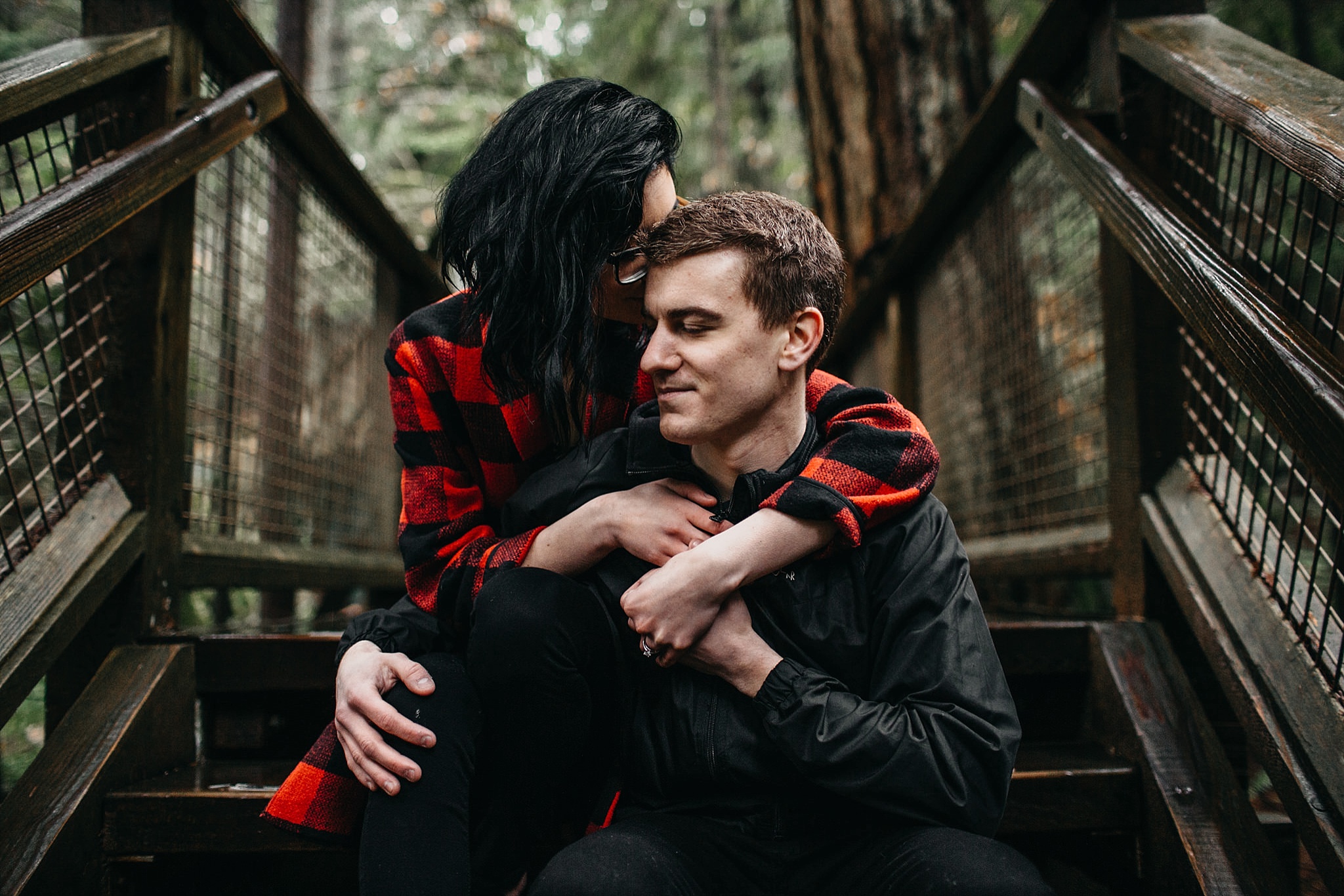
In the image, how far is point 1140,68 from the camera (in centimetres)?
188

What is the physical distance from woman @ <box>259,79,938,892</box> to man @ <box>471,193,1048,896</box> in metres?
0.06

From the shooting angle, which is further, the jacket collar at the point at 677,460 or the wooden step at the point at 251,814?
the wooden step at the point at 251,814

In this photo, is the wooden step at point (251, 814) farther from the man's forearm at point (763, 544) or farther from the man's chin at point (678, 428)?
the man's chin at point (678, 428)

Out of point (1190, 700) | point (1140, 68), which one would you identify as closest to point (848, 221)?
point (1140, 68)

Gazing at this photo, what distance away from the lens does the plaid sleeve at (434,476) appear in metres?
A: 1.49

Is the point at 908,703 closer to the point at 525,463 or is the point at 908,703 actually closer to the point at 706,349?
the point at 706,349

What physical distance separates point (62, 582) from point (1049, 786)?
1.68 m

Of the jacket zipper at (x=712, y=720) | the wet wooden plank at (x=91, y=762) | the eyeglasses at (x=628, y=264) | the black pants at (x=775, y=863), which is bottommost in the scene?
the wet wooden plank at (x=91, y=762)

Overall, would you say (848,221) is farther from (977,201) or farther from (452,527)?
(452,527)

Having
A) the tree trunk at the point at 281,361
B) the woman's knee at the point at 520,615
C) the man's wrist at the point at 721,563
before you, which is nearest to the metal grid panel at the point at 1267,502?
the man's wrist at the point at 721,563

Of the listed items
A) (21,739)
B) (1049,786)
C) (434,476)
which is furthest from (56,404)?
(21,739)

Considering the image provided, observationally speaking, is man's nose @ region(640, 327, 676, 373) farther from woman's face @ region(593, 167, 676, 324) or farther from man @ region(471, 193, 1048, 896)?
woman's face @ region(593, 167, 676, 324)

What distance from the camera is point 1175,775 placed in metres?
1.51

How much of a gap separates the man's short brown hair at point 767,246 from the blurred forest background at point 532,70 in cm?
600
